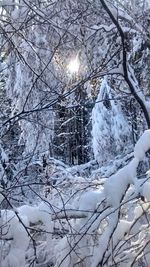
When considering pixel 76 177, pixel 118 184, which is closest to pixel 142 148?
pixel 118 184

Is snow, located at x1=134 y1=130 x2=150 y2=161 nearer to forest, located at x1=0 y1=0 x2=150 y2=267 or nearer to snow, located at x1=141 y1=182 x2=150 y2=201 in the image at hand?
forest, located at x1=0 y1=0 x2=150 y2=267

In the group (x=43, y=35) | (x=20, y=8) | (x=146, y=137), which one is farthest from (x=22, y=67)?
(x=146, y=137)

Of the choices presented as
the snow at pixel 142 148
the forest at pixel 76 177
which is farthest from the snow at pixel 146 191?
the snow at pixel 142 148

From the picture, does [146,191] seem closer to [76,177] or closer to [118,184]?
[118,184]

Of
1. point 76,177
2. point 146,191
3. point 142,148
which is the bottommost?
point 146,191

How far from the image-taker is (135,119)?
6145 mm

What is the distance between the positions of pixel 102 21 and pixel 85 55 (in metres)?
0.31

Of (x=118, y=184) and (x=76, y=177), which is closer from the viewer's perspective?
(x=118, y=184)

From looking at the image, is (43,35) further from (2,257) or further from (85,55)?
(2,257)

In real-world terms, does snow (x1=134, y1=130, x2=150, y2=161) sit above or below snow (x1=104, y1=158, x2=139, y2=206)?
above

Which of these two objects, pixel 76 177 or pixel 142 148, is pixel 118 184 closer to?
pixel 142 148

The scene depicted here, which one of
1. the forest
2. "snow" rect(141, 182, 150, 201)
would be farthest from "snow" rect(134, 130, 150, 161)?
"snow" rect(141, 182, 150, 201)

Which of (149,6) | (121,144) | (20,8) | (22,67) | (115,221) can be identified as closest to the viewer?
(115,221)

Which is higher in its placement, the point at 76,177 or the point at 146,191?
the point at 76,177
